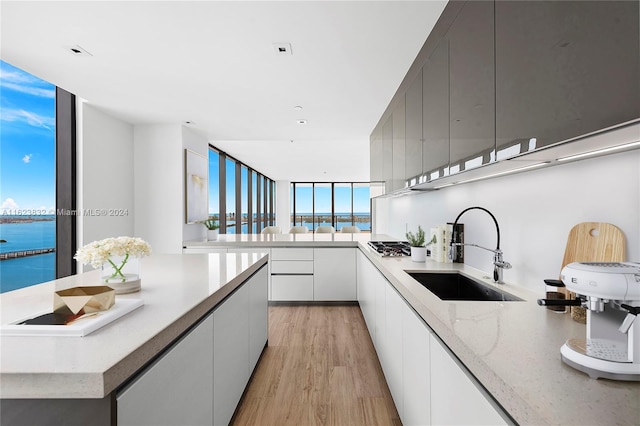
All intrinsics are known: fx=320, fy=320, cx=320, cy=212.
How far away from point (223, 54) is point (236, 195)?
5.68 m

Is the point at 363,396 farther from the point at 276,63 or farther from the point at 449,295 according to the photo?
the point at 276,63

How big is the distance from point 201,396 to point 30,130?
2.87 meters

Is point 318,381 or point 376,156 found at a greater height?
point 376,156

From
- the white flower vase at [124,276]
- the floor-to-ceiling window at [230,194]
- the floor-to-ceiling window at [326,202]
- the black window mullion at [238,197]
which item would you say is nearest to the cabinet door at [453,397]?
the white flower vase at [124,276]

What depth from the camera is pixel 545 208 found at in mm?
1423

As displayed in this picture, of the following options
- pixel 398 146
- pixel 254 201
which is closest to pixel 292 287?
pixel 398 146

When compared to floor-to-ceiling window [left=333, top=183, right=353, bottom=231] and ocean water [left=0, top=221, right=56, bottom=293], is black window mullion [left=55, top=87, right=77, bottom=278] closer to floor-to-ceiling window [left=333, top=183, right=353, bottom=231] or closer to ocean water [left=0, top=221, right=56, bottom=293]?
ocean water [left=0, top=221, right=56, bottom=293]

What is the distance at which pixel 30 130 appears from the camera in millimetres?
2760

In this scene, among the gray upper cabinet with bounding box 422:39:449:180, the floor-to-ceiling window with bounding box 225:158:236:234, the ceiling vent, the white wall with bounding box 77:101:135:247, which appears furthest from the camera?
the floor-to-ceiling window with bounding box 225:158:236:234

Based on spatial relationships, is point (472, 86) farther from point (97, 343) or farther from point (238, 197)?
point (238, 197)

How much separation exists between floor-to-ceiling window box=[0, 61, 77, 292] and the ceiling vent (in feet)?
7.06

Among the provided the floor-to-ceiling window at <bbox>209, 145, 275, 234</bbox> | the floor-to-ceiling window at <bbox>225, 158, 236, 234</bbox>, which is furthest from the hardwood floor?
the floor-to-ceiling window at <bbox>225, 158, 236, 234</bbox>

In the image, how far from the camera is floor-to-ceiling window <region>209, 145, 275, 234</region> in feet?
20.9

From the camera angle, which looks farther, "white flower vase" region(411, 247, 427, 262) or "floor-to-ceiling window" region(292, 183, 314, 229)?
"floor-to-ceiling window" region(292, 183, 314, 229)
